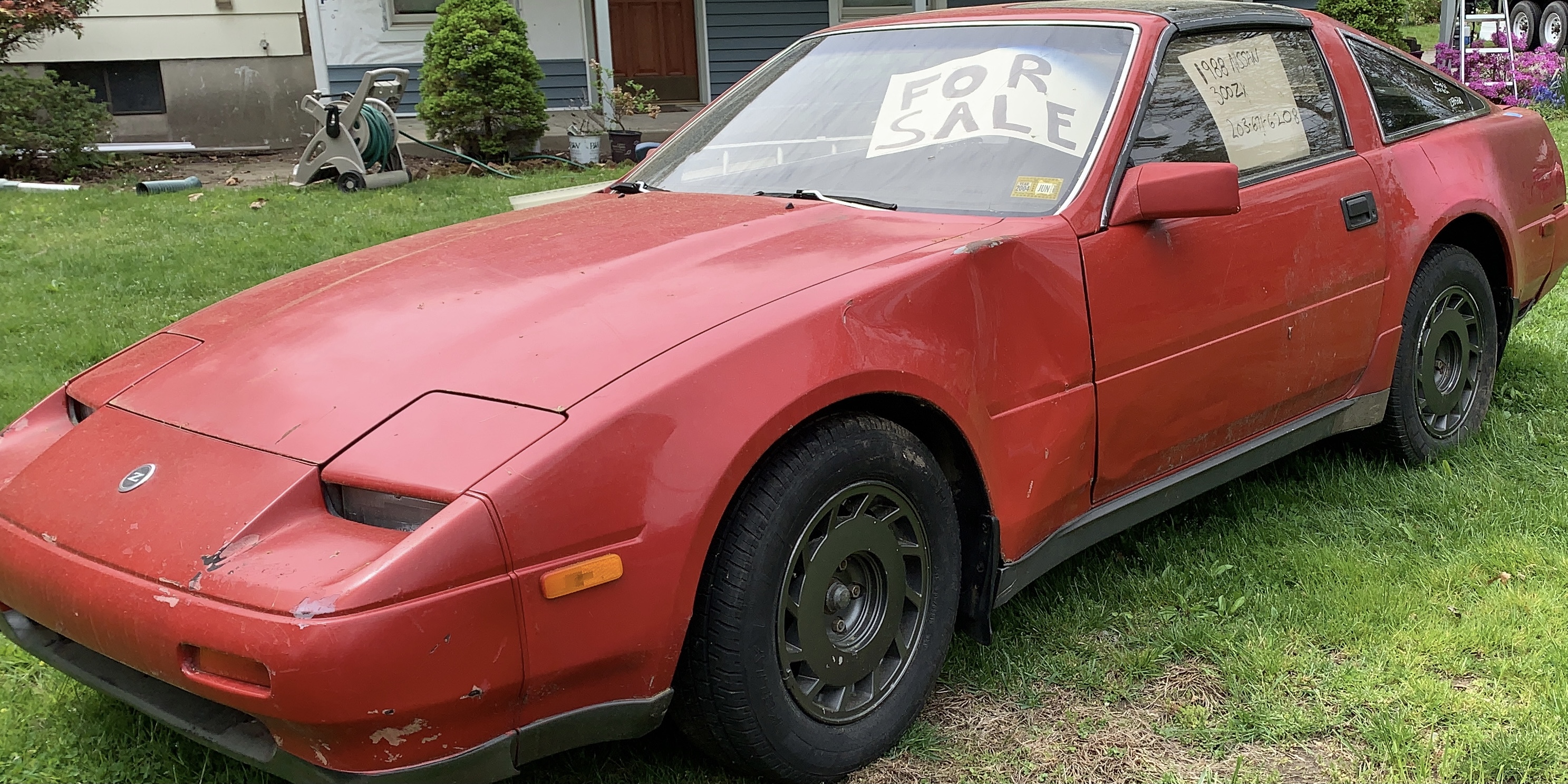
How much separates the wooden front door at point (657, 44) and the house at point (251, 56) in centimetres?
155

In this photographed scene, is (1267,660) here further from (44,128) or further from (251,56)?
(251,56)

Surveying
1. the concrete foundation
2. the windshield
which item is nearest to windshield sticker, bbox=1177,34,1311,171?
the windshield

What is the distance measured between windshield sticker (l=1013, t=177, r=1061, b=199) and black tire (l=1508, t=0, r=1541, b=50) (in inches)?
754

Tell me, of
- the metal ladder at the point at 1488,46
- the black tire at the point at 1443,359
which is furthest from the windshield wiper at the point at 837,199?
the metal ladder at the point at 1488,46

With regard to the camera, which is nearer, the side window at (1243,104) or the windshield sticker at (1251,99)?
the side window at (1243,104)

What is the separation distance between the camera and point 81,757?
2.53 meters

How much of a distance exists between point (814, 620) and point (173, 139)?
1309 cm

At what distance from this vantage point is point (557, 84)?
1330 centimetres

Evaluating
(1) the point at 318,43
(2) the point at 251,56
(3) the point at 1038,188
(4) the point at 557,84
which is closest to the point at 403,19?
(1) the point at 318,43

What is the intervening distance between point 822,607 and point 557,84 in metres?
11.8

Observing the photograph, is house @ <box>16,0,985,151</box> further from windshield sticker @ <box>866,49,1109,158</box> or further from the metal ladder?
windshield sticker @ <box>866,49,1109,158</box>

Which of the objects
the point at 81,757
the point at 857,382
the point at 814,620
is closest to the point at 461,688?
the point at 814,620

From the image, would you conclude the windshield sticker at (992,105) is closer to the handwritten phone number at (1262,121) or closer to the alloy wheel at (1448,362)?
the handwritten phone number at (1262,121)

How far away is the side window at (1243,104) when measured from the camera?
10.4ft
